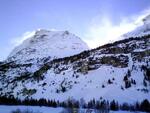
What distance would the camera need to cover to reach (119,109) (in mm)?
157500

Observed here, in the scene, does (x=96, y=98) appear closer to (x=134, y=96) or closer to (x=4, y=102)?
(x=134, y=96)

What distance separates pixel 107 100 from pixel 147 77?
37.5 metres

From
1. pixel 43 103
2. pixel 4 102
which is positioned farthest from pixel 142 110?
pixel 4 102

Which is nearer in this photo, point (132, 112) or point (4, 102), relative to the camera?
point (132, 112)

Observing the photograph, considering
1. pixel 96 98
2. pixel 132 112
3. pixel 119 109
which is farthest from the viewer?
pixel 96 98

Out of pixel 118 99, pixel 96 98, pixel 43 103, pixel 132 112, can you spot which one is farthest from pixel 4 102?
pixel 132 112

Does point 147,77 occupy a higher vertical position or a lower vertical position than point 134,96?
higher

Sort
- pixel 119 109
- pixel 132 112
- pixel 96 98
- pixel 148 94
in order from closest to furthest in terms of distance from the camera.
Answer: pixel 132 112 → pixel 119 109 → pixel 148 94 → pixel 96 98

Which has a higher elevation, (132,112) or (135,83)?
(135,83)

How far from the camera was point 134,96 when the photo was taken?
182m

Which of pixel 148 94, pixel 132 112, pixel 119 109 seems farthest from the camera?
pixel 148 94

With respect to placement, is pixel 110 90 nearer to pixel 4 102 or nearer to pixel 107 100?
pixel 107 100

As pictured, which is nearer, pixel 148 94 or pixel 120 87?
pixel 148 94

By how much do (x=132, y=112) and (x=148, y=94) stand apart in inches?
1568
